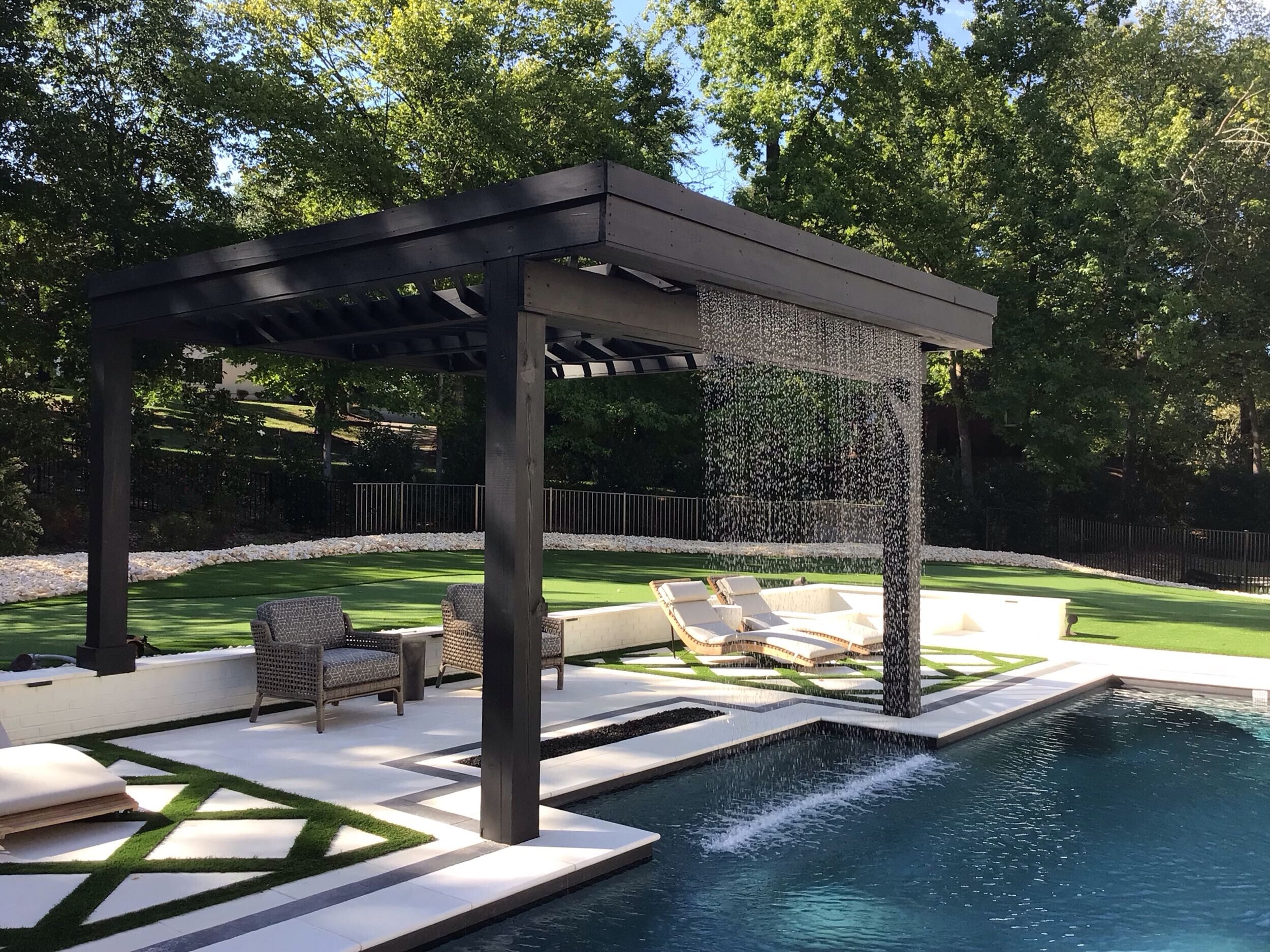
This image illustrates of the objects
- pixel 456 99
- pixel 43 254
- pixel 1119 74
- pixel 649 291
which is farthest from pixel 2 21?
pixel 1119 74

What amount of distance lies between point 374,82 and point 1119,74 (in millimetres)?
21982

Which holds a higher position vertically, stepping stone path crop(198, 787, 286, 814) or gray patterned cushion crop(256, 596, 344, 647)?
gray patterned cushion crop(256, 596, 344, 647)

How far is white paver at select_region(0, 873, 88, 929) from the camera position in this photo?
412 cm

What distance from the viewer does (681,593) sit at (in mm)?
11156

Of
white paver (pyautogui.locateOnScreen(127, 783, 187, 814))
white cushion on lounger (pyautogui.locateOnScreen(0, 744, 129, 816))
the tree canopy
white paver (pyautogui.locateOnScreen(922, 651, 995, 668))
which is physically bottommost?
white paver (pyautogui.locateOnScreen(922, 651, 995, 668))

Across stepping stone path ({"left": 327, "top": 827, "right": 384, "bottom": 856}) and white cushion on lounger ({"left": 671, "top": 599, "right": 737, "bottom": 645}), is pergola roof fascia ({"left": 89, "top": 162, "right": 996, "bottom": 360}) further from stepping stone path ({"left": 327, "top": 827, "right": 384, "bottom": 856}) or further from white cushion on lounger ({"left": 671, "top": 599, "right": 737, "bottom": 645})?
white cushion on lounger ({"left": 671, "top": 599, "right": 737, "bottom": 645})

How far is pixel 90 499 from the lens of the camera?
301 inches

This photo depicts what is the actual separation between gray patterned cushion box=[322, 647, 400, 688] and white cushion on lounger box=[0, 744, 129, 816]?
6.76 feet

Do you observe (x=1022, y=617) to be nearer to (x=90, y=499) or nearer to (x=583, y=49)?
(x=90, y=499)

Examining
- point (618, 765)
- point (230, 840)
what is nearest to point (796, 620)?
point (618, 765)

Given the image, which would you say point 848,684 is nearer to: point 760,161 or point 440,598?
point 440,598

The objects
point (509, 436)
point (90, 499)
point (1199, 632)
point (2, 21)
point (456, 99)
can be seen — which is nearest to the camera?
point (509, 436)

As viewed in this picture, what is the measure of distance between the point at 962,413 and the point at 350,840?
2838 centimetres

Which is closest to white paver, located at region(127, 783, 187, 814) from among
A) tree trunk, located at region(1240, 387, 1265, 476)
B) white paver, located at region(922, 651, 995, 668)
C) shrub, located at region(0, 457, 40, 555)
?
white paver, located at region(922, 651, 995, 668)
